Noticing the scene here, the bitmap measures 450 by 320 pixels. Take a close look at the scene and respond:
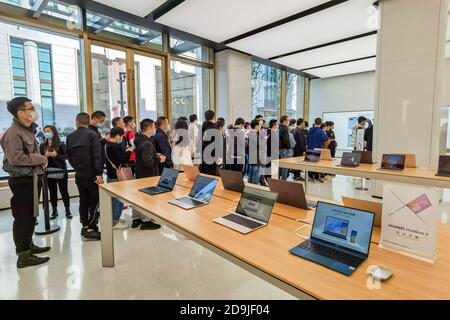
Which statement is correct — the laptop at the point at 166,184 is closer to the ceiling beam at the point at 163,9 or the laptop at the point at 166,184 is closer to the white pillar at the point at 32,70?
the ceiling beam at the point at 163,9

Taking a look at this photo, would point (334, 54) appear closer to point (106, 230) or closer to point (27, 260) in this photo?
point (106, 230)

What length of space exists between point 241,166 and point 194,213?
9.90ft

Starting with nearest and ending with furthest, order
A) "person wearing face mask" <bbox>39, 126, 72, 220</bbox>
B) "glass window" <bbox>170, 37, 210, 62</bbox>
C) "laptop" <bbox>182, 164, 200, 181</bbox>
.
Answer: "laptop" <bbox>182, 164, 200, 181</bbox> < "person wearing face mask" <bbox>39, 126, 72, 220</bbox> < "glass window" <bbox>170, 37, 210, 62</bbox>

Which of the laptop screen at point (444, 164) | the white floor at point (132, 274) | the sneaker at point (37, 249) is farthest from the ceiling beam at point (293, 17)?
the sneaker at point (37, 249)

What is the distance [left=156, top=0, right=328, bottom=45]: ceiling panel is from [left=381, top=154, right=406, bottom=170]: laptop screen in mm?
2934

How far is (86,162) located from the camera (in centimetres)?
300

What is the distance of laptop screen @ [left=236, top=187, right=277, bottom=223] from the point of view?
163 cm

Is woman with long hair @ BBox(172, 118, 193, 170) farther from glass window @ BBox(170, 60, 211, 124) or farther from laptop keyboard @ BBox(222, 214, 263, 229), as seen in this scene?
laptop keyboard @ BBox(222, 214, 263, 229)

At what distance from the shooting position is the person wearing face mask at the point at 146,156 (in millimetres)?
3211

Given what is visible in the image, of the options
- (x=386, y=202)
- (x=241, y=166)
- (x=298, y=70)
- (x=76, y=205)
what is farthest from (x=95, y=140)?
(x=298, y=70)

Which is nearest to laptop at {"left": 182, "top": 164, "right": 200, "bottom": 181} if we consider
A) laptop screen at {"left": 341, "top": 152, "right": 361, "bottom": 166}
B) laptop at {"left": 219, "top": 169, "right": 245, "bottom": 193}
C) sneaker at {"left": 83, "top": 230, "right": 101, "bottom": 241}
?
laptop at {"left": 219, "top": 169, "right": 245, "bottom": 193}

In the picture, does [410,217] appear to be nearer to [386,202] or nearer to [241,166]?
[386,202]

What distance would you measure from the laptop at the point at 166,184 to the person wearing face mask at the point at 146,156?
74cm
